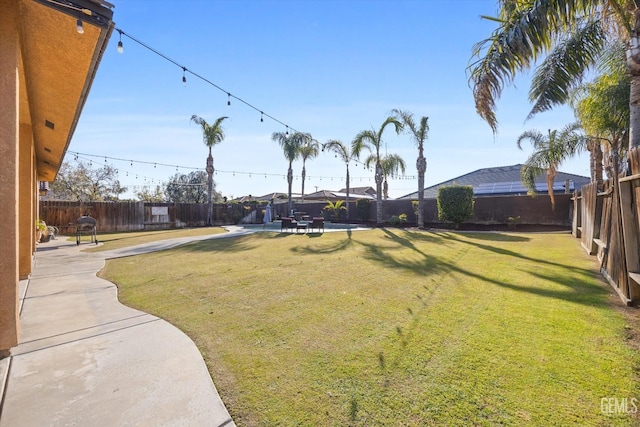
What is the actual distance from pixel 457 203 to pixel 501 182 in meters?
15.9

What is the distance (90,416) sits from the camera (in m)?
1.97

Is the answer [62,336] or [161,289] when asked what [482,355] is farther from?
[161,289]

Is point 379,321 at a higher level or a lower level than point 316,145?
lower

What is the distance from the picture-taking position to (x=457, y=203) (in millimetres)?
15695

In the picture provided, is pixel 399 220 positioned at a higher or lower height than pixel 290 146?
lower

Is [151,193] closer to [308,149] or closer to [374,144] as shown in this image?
[308,149]

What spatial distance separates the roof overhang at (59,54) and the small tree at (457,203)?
1515cm

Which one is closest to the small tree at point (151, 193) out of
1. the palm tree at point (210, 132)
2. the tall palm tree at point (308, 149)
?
the palm tree at point (210, 132)

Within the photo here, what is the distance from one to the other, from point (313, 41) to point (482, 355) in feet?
31.5

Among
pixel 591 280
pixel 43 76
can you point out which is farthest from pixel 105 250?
pixel 591 280

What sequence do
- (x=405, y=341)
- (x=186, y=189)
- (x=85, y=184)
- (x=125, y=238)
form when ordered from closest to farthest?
(x=405, y=341) < (x=125, y=238) < (x=85, y=184) < (x=186, y=189)

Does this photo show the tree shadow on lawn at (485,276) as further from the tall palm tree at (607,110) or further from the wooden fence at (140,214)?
the wooden fence at (140,214)

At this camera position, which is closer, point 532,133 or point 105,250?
point 105,250

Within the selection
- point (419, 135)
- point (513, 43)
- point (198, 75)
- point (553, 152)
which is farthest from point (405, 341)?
point (419, 135)
